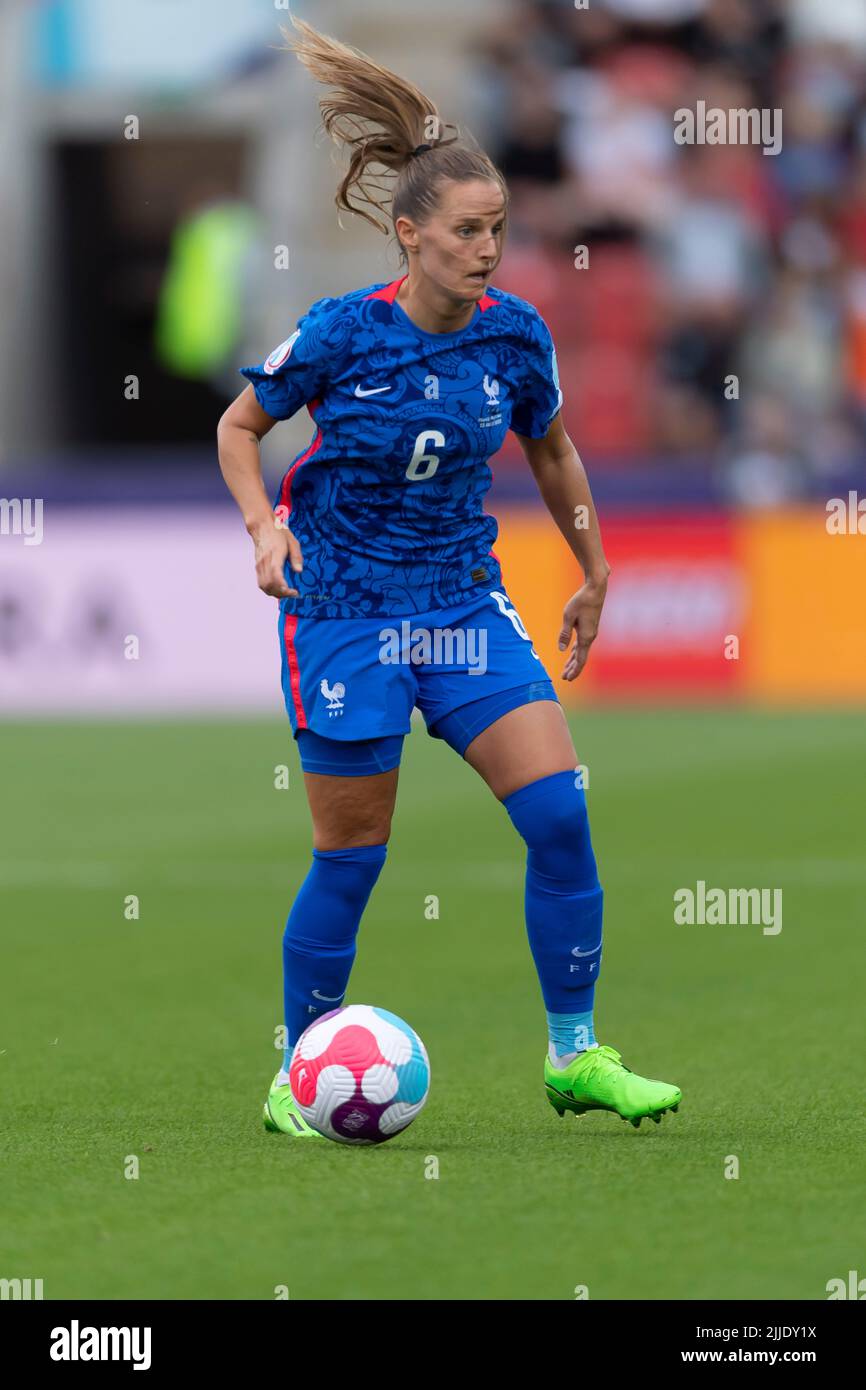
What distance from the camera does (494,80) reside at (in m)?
21.2

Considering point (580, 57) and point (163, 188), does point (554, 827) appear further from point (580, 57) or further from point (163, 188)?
point (163, 188)

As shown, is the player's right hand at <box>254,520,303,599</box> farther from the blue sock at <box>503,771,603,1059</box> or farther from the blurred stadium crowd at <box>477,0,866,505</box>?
the blurred stadium crowd at <box>477,0,866,505</box>

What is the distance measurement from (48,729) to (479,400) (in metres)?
11.4

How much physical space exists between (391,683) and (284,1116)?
975 mm

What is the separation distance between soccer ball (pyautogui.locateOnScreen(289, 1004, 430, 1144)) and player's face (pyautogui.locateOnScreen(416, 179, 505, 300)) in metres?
1.58

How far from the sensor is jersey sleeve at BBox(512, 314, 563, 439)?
18.4ft

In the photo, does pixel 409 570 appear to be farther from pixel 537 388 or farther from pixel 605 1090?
pixel 605 1090

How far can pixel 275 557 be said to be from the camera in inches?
205

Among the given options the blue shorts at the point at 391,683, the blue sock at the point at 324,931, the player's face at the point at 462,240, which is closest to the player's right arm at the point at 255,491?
the blue shorts at the point at 391,683

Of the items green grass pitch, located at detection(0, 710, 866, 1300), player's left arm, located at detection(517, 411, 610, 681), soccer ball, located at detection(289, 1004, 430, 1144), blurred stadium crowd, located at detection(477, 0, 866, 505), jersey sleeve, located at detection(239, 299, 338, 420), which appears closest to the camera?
green grass pitch, located at detection(0, 710, 866, 1300)

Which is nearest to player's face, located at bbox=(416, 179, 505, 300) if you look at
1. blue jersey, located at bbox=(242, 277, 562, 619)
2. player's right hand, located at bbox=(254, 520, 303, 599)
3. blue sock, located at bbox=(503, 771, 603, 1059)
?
blue jersey, located at bbox=(242, 277, 562, 619)

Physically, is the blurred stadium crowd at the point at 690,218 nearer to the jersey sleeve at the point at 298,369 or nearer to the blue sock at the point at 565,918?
the blue sock at the point at 565,918

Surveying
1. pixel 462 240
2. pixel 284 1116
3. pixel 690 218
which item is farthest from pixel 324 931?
pixel 690 218
